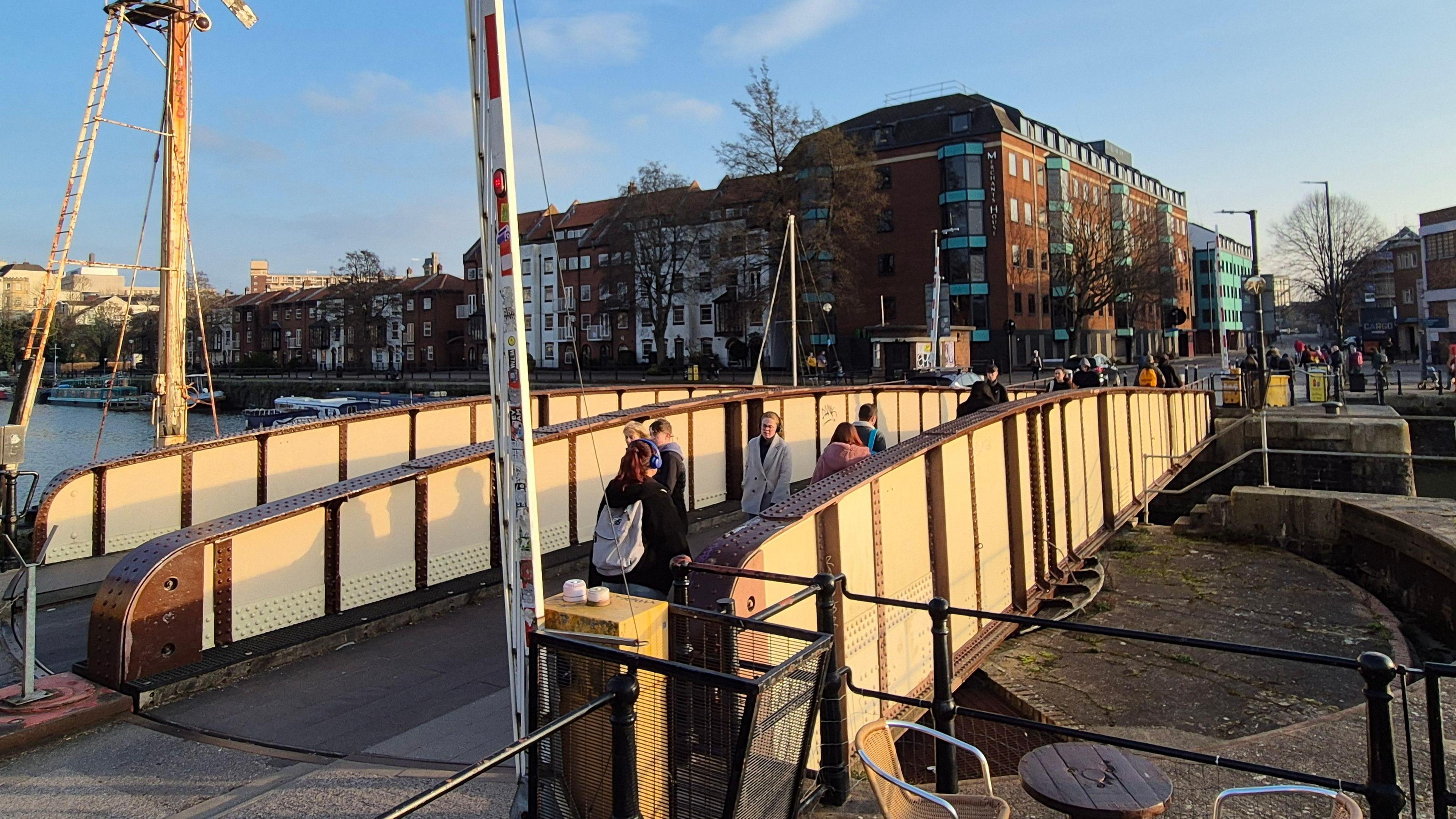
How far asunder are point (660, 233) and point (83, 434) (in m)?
36.0

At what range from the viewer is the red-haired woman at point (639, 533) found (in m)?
5.32

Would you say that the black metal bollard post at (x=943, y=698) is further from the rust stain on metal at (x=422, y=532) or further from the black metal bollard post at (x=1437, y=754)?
the rust stain on metal at (x=422, y=532)

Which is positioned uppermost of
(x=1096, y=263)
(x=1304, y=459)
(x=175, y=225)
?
(x=1096, y=263)

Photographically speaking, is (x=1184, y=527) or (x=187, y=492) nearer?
(x=187, y=492)

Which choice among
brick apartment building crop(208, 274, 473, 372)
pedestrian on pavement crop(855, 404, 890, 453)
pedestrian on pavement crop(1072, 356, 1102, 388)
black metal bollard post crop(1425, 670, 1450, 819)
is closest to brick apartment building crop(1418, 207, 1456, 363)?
pedestrian on pavement crop(1072, 356, 1102, 388)

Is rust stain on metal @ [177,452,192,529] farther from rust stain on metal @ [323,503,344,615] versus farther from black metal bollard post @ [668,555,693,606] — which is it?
black metal bollard post @ [668,555,693,606]

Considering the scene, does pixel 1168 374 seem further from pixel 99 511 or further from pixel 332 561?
pixel 99 511

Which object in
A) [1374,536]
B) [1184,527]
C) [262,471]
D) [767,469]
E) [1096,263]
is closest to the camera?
[767,469]

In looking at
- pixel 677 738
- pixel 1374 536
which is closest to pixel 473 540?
pixel 677 738

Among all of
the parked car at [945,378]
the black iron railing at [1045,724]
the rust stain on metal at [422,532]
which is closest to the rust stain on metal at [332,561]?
the rust stain on metal at [422,532]

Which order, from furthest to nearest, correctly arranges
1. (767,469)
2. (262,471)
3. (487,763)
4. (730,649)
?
1. (262,471)
2. (767,469)
3. (730,649)
4. (487,763)

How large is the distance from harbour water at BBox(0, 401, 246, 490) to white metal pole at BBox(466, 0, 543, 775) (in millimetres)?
27490

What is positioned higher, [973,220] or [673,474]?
[973,220]

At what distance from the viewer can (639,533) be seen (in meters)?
5.32
